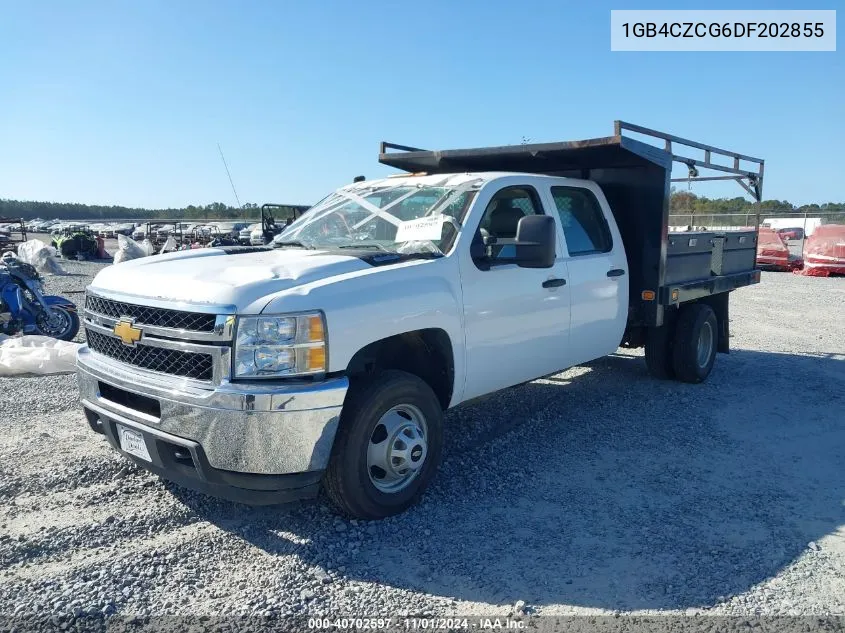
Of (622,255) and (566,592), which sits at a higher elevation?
(622,255)

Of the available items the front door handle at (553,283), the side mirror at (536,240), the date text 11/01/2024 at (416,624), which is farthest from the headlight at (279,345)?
the front door handle at (553,283)

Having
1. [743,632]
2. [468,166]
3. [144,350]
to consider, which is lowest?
[743,632]

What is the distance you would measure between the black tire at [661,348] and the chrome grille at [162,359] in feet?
16.5

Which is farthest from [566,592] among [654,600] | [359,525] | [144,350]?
[144,350]

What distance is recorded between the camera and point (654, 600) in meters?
3.13

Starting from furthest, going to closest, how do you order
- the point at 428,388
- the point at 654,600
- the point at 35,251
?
the point at 35,251 < the point at 428,388 < the point at 654,600

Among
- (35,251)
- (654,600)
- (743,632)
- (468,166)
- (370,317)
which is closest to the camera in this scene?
(743,632)

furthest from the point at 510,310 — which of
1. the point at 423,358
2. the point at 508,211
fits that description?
the point at 508,211

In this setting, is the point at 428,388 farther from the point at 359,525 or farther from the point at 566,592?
the point at 566,592

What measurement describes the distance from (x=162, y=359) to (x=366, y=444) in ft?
3.85

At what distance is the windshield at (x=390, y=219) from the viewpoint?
4391 millimetres

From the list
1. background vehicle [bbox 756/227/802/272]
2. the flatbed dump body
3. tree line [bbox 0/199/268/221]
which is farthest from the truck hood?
tree line [bbox 0/199/268/221]

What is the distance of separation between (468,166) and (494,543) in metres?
4.05

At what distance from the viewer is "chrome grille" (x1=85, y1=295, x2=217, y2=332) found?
3.34 m
